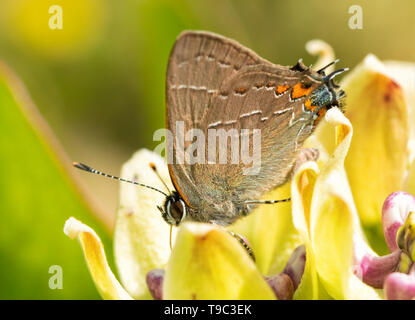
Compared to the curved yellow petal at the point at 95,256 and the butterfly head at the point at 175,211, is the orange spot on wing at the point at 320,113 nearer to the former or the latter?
the butterfly head at the point at 175,211

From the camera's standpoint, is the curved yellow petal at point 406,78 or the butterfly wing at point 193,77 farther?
the curved yellow petal at point 406,78

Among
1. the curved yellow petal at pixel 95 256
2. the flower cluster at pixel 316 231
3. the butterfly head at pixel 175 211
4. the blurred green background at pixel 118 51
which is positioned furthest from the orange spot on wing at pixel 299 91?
the blurred green background at pixel 118 51

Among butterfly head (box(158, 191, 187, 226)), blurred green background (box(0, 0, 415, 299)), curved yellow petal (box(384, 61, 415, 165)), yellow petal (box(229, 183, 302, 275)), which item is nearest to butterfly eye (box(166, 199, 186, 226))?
butterfly head (box(158, 191, 187, 226))

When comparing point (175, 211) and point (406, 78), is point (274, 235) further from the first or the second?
point (406, 78)

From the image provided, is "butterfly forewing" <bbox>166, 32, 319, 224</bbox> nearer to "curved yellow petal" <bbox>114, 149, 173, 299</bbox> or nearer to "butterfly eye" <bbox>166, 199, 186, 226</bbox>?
"butterfly eye" <bbox>166, 199, 186, 226</bbox>
